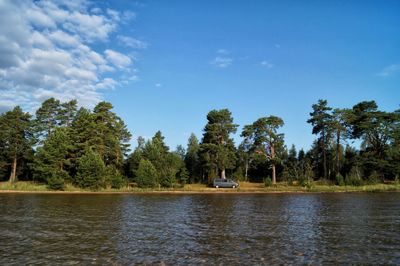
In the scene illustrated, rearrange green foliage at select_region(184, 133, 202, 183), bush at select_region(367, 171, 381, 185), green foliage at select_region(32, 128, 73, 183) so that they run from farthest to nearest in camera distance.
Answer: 1. green foliage at select_region(184, 133, 202, 183)
2. bush at select_region(367, 171, 381, 185)
3. green foliage at select_region(32, 128, 73, 183)

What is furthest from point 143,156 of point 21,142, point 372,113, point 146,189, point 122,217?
point 372,113

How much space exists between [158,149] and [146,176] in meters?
8.16

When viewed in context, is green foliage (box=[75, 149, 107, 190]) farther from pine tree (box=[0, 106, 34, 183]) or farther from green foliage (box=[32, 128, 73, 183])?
pine tree (box=[0, 106, 34, 183])

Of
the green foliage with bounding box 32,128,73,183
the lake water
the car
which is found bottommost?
the lake water

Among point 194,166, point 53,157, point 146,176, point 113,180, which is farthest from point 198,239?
point 194,166

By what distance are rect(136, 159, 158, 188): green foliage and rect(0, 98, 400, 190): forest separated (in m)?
0.16

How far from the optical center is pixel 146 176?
52938 millimetres

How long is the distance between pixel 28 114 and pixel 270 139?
48.3 metres

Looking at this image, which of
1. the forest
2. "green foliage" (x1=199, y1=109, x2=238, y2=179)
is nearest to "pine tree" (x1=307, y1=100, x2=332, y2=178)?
the forest

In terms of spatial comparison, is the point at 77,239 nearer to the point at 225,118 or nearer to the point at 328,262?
the point at 328,262

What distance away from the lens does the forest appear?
2119 inches

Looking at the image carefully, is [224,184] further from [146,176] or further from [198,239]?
[198,239]

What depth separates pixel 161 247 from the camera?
1300 centimetres

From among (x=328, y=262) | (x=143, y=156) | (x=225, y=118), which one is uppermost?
(x=225, y=118)
